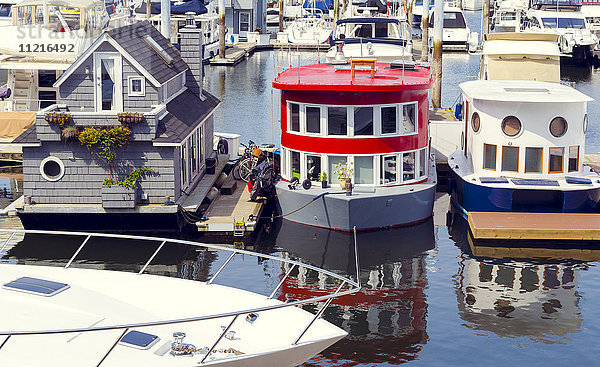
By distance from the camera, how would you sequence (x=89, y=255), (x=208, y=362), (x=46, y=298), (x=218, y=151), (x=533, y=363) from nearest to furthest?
1. (x=208, y=362)
2. (x=46, y=298)
3. (x=533, y=363)
4. (x=89, y=255)
5. (x=218, y=151)

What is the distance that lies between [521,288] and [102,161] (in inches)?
490

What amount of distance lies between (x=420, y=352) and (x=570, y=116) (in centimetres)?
1229

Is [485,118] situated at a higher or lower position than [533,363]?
higher

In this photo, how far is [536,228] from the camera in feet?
89.2

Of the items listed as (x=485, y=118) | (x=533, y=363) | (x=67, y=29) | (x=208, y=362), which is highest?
(x=67, y=29)

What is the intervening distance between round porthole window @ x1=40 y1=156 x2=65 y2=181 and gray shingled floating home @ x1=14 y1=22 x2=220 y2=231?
3 centimetres

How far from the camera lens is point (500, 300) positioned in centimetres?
2320

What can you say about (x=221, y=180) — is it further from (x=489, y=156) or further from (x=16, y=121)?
(x=489, y=156)

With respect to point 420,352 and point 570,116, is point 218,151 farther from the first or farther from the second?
point 420,352

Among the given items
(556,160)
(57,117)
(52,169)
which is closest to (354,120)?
(556,160)

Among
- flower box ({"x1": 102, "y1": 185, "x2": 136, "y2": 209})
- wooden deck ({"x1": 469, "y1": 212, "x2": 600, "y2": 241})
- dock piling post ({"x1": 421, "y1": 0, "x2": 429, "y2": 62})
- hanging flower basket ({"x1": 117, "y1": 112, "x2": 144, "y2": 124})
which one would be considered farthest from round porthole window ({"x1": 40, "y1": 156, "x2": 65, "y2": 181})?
dock piling post ({"x1": 421, "y1": 0, "x2": 429, "y2": 62})

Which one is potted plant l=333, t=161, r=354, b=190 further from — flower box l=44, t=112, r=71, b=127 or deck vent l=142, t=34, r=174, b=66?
flower box l=44, t=112, r=71, b=127

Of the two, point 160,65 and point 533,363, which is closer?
point 533,363

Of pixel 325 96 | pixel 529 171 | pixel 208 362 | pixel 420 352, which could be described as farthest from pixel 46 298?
pixel 529 171
